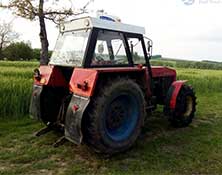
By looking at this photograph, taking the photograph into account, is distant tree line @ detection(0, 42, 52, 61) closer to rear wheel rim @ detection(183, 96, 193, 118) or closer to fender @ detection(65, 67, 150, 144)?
rear wheel rim @ detection(183, 96, 193, 118)

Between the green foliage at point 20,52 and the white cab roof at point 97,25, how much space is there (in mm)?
35440

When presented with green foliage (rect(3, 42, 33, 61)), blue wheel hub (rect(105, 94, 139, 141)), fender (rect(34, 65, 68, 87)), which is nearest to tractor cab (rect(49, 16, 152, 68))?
fender (rect(34, 65, 68, 87))

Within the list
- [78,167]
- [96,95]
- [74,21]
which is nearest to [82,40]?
[74,21]

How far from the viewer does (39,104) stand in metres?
4.67

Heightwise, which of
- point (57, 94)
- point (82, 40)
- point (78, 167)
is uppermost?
point (82, 40)

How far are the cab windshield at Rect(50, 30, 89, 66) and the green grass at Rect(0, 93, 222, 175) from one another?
135 centimetres

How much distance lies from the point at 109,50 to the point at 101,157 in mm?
1721

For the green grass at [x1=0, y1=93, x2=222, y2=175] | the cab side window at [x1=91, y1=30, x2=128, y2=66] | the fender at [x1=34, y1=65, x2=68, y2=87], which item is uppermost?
the cab side window at [x1=91, y1=30, x2=128, y2=66]

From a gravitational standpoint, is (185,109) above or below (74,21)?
below

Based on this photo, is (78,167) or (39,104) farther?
(39,104)

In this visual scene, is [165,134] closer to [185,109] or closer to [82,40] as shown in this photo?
[185,109]

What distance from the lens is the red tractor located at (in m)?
3.72

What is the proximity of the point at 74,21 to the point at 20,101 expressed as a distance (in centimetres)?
259

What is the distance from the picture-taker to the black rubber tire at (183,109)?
5.54 meters
